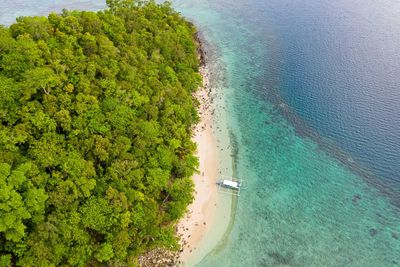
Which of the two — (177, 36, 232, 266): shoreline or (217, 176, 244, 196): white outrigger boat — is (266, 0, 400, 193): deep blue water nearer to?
(177, 36, 232, 266): shoreline

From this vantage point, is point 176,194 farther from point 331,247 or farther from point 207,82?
point 207,82

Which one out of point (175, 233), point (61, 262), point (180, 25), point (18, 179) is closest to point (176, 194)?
point (175, 233)

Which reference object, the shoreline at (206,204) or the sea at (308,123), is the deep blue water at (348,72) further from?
the shoreline at (206,204)

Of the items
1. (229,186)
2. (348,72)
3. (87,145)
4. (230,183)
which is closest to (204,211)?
(229,186)

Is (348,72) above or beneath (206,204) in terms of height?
above

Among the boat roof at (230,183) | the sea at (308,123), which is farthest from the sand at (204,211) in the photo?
the boat roof at (230,183)

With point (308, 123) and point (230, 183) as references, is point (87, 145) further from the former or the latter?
point (308, 123)
